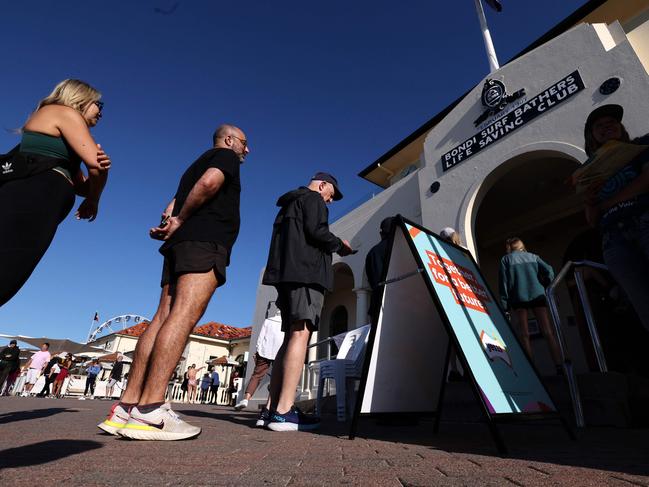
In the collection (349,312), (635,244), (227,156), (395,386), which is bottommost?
(395,386)

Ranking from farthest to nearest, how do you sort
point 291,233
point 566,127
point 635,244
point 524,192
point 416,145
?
point 416,145 < point 524,192 < point 566,127 < point 291,233 < point 635,244

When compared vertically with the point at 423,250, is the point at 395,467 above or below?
below

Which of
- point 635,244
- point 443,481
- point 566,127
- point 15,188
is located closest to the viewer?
point 443,481

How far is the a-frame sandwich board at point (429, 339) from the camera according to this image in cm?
198

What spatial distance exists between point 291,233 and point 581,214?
8.02 meters

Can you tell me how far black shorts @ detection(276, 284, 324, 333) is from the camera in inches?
102

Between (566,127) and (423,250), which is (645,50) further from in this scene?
(423,250)

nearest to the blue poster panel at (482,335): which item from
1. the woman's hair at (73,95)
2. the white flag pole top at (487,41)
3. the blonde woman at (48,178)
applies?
the blonde woman at (48,178)

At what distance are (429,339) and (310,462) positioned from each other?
1320 millimetres

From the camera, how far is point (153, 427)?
69.6 inches

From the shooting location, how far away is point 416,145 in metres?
12.5

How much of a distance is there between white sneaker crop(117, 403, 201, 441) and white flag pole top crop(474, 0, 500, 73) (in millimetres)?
9271

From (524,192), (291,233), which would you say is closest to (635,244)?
(291,233)

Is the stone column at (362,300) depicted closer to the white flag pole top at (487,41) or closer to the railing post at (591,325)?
the white flag pole top at (487,41)
